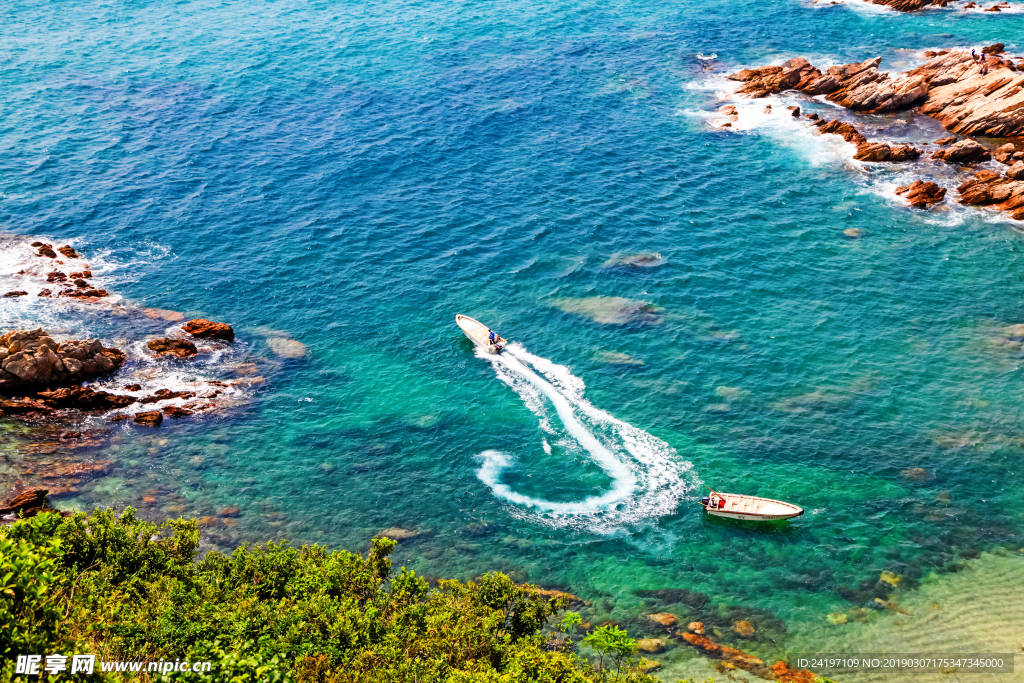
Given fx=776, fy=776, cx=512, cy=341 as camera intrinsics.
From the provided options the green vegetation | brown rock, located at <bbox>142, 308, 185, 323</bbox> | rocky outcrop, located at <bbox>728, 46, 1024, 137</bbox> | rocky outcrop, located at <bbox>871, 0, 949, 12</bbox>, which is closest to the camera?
the green vegetation

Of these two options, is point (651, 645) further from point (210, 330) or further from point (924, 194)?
point (924, 194)

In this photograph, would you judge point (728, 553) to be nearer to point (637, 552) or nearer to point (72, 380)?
point (637, 552)

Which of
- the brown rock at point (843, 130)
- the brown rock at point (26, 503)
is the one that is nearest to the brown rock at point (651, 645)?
the brown rock at point (26, 503)

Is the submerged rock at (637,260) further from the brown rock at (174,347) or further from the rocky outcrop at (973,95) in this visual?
the rocky outcrop at (973,95)

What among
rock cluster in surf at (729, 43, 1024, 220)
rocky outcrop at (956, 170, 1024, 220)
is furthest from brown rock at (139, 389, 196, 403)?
rocky outcrop at (956, 170, 1024, 220)

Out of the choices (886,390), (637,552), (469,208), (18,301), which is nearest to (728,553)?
(637,552)

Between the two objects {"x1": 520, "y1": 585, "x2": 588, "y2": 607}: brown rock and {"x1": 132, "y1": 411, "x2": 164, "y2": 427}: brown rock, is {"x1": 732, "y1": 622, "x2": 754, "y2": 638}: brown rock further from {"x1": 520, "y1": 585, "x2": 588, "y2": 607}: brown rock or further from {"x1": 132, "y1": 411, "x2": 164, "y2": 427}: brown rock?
{"x1": 132, "y1": 411, "x2": 164, "y2": 427}: brown rock

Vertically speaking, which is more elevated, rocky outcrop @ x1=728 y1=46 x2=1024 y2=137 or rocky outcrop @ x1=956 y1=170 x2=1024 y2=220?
rocky outcrop @ x1=728 y1=46 x2=1024 y2=137
